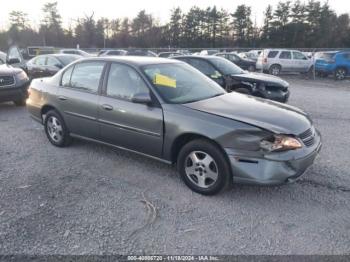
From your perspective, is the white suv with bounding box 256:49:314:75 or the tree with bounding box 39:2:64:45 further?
the tree with bounding box 39:2:64:45

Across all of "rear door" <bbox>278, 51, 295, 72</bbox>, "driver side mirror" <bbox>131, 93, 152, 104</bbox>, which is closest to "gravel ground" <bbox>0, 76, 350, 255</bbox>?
"driver side mirror" <bbox>131, 93, 152, 104</bbox>

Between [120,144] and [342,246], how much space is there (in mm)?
2904

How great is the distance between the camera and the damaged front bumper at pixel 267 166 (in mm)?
3150

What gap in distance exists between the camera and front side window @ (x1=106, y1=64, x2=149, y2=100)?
4000mm

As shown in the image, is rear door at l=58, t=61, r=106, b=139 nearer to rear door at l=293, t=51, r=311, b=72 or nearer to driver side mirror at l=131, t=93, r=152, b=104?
driver side mirror at l=131, t=93, r=152, b=104

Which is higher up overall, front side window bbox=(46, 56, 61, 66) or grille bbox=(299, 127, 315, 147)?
front side window bbox=(46, 56, 61, 66)

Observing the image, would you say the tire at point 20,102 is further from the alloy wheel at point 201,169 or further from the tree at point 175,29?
the tree at point 175,29

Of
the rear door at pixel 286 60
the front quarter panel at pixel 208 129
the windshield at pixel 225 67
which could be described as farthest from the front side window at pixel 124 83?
the rear door at pixel 286 60

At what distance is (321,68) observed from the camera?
57.7 feet

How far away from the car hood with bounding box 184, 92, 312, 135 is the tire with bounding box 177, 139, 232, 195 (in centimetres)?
43

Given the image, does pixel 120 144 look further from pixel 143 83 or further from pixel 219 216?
pixel 219 216

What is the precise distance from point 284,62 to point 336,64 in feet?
9.73

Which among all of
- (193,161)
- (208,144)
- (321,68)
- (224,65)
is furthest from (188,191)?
(321,68)

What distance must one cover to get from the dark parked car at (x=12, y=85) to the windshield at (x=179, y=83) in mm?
5388
